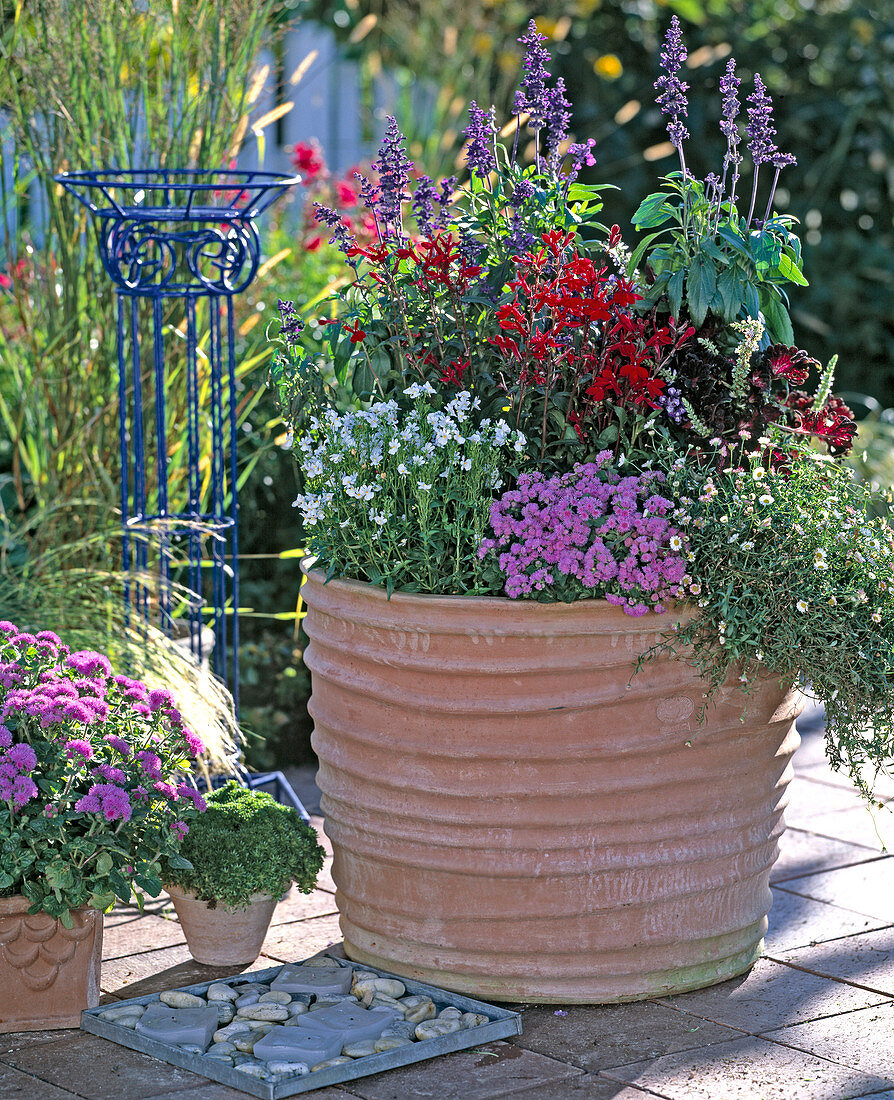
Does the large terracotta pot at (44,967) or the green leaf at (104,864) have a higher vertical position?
the green leaf at (104,864)

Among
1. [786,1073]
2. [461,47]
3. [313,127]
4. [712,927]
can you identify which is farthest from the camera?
[313,127]

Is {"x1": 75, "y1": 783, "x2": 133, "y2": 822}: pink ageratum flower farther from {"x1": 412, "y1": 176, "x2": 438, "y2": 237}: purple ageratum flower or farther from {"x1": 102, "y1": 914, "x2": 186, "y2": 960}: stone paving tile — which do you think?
{"x1": 412, "y1": 176, "x2": 438, "y2": 237}: purple ageratum flower

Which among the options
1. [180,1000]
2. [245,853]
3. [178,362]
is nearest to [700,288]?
[245,853]

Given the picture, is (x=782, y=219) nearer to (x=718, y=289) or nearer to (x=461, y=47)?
(x=718, y=289)

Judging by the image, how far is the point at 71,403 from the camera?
13.0 ft

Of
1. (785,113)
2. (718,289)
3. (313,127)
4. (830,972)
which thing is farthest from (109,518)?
(313,127)

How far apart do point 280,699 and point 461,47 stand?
14.5 ft

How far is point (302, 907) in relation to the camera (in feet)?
10.4

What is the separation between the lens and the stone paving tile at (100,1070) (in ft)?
7.59

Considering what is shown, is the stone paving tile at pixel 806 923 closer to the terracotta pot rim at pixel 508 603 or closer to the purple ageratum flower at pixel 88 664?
the terracotta pot rim at pixel 508 603

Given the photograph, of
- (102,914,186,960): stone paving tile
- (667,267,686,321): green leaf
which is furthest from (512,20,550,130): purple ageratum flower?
(102,914,186,960): stone paving tile

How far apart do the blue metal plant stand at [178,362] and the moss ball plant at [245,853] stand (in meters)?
0.61

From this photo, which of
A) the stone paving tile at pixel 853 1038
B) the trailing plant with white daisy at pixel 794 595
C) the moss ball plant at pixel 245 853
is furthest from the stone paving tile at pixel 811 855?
the moss ball plant at pixel 245 853

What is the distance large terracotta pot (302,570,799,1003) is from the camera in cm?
251
